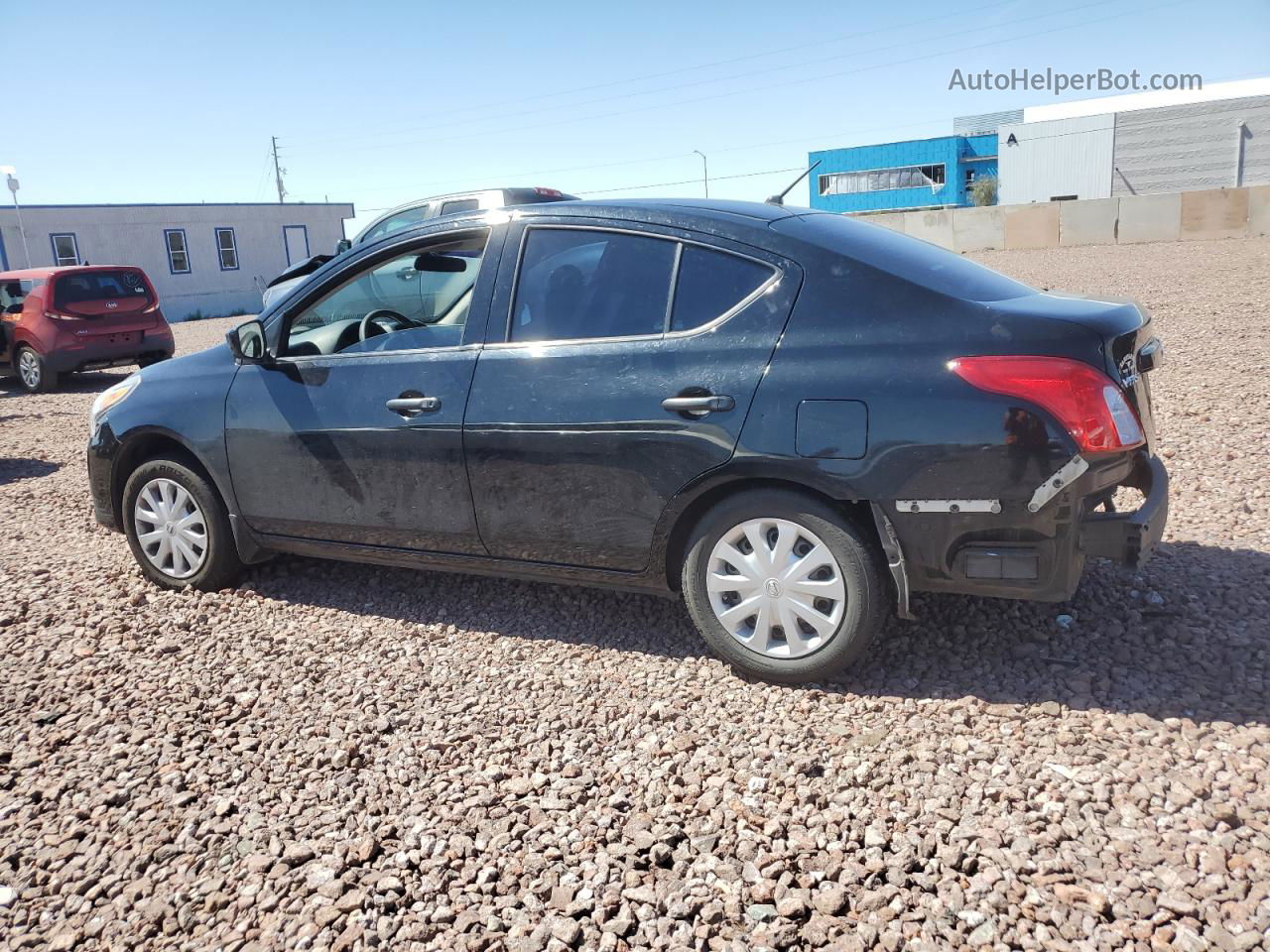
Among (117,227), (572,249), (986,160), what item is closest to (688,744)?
(572,249)

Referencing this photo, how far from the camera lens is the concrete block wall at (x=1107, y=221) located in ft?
99.6

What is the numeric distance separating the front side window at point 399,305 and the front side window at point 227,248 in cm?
3310

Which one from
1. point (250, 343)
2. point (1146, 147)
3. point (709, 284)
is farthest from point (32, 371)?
point (1146, 147)

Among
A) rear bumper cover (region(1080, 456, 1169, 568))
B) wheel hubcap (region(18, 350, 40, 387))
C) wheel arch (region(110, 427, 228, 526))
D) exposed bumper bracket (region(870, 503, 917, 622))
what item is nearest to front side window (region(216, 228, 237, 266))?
wheel hubcap (region(18, 350, 40, 387))

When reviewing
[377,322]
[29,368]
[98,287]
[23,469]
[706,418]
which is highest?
[98,287]

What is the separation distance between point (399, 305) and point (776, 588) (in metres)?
2.42

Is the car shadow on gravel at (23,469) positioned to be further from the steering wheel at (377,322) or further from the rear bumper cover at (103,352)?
the rear bumper cover at (103,352)

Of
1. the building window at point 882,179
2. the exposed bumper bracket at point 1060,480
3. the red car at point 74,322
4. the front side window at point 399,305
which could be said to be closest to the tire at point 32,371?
the red car at point 74,322

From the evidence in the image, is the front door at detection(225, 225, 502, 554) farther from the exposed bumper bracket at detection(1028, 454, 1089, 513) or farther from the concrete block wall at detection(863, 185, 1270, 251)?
the concrete block wall at detection(863, 185, 1270, 251)

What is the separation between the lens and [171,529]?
195 inches

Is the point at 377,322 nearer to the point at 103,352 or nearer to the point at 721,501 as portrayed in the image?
the point at 721,501

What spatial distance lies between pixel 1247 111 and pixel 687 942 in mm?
64345

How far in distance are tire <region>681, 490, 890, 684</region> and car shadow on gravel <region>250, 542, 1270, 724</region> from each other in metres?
0.20

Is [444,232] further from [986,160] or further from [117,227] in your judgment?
[986,160]
